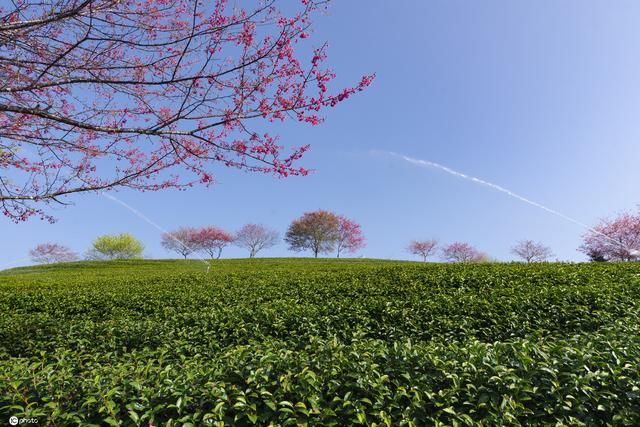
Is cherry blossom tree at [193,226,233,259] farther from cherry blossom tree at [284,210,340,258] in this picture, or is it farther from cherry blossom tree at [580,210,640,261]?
cherry blossom tree at [580,210,640,261]

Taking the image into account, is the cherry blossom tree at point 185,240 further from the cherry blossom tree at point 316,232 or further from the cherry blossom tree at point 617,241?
the cherry blossom tree at point 617,241

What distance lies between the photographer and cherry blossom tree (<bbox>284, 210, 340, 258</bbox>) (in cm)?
4978

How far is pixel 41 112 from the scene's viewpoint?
14.0ft

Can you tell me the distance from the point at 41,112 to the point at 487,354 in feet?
18.6

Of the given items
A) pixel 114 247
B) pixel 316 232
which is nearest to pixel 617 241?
pixel 316 232

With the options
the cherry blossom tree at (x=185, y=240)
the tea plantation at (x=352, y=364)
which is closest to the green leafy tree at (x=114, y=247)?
the cherry blossom tree at (x=185, y=240)

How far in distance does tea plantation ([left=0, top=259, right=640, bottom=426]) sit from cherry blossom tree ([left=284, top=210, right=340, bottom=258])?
4024 centimetres

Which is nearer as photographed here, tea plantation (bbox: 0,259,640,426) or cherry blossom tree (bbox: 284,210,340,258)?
tea plantation (bbox: 0,259,640,426)

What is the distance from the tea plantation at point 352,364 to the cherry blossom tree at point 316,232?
40.2 meters

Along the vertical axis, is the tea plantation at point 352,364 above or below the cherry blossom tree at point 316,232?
below

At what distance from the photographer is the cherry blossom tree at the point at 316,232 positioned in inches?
1960

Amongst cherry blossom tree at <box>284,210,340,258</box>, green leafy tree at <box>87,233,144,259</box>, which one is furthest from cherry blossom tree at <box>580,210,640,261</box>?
green leafy tree at <box>87,233,144,259</box>

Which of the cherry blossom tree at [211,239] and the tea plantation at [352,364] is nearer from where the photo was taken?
the tea plantation at [352,364]

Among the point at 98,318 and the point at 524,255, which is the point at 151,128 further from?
the point at 524,255
